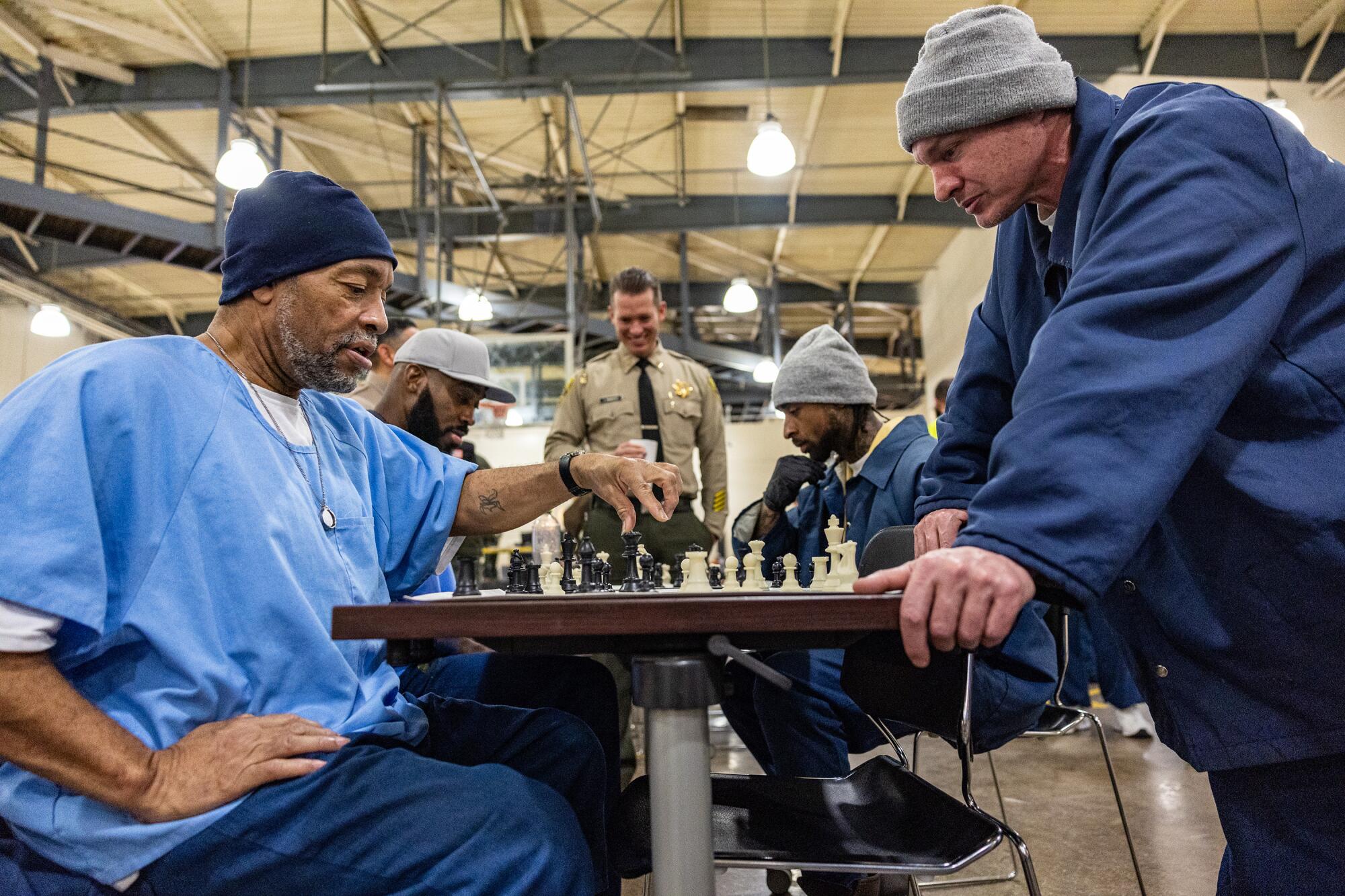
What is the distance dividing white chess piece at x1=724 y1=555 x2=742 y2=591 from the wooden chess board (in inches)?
47.6

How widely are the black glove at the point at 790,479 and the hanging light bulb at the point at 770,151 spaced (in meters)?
3.93

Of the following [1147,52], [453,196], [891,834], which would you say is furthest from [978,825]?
[453,196]

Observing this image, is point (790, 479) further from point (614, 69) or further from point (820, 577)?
point (614, 69)

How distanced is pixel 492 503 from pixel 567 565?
0.51 m

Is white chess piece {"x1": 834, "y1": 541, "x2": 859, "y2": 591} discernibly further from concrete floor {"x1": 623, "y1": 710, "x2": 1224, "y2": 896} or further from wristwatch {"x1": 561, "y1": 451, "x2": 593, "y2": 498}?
concrete floor {"x1": 623, "y1": 710, "x2": 1224, "y2": 896}

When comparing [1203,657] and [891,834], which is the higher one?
[1203,657]

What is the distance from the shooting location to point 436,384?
347 centimetres

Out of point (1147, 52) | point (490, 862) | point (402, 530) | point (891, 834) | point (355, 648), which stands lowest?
point (891, 834)

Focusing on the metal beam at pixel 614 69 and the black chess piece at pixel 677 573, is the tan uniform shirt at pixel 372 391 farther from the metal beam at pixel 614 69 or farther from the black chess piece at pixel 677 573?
the metal beam at pixel 614 69

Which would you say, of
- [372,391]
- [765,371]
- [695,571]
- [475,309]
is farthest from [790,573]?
[765,371]

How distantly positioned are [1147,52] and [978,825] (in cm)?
798

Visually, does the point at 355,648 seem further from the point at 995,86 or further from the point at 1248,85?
the point at 1248,85

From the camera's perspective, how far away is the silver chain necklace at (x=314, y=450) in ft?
4.91

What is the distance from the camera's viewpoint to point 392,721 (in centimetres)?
138
